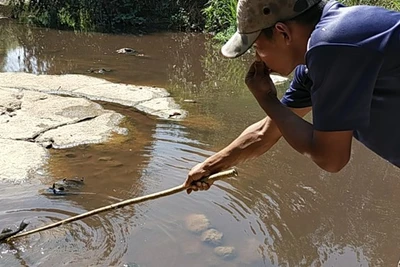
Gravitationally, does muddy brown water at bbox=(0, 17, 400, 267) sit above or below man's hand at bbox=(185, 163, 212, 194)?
below

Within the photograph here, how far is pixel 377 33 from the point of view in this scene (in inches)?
57.8

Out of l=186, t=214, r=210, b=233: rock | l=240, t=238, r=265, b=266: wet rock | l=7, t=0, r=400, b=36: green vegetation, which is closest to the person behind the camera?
l=240, t=238, r=265, b=266: wet rock

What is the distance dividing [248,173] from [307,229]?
39.0 inches

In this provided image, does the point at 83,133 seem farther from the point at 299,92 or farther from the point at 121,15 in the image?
the point at 121,15

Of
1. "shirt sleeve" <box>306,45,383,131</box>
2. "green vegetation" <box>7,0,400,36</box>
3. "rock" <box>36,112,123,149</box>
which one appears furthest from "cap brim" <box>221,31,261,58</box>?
"green vegetation" <box>7,0,400,36</box>

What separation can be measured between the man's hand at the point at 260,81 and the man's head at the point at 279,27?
5.2 inches

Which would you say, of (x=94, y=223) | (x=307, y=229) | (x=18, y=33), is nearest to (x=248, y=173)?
(x=307, y=229)

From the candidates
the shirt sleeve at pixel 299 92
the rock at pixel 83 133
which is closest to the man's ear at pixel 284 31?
the shirt sleeve at pixel 299 92

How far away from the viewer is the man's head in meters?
1.63

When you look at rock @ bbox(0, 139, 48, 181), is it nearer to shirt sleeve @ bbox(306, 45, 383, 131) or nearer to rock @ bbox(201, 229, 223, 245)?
rock @ bbox(201, 229, 223, 245)

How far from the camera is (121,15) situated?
13211mm

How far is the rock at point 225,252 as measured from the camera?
10.3 ft

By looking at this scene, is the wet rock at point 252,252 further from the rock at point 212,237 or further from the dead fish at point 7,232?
the dead fish at point 7,232

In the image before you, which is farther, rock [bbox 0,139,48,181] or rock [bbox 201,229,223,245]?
rock [bbox 0,139,48,181]
